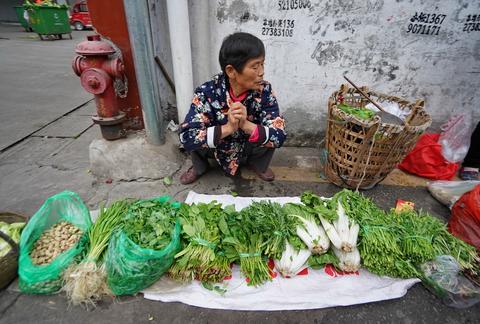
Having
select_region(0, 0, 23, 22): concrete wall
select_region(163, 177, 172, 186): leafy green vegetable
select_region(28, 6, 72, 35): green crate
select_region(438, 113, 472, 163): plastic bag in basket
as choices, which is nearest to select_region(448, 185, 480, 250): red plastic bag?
select_region(438, 113, 472, 163): plastic bag in basket

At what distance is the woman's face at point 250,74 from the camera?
7.41ft

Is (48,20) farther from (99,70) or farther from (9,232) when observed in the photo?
(9,232)

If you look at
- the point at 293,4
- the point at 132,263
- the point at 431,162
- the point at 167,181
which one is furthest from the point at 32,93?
the point at 431,162

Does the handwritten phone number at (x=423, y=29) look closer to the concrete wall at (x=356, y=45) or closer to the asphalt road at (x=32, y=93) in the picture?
the concrete wall at (x=356, y=45)

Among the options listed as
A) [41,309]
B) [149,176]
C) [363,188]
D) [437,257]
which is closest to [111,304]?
[41,309]

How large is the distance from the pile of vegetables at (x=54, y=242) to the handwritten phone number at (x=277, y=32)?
3.09m

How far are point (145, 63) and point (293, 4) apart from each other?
6.45ft

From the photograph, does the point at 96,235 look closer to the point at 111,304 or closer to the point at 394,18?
the point at 111,304

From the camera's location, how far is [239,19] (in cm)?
332

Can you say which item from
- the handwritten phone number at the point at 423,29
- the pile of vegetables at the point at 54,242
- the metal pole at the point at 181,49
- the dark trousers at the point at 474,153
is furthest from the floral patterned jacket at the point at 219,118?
the dark trousers at the point at 474,153

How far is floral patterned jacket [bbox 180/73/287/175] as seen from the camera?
254 centimetres

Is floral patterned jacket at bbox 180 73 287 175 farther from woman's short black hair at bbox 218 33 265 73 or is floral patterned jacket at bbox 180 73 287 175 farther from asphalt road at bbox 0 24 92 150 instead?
asphalt road at bbox 0 24 92 150

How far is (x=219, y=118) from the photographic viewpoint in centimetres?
272

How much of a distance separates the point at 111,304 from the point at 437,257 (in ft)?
8.23
